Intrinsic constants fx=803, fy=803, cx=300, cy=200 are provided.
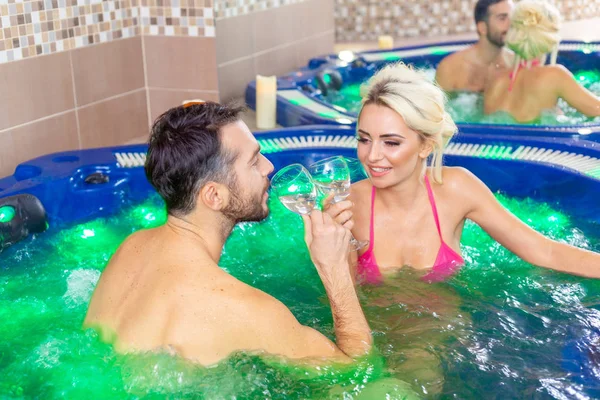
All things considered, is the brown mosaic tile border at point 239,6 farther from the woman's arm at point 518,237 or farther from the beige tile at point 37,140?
the woman's arm at point 518,237

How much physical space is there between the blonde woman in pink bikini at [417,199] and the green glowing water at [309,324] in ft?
0.28

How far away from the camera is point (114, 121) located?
409cm

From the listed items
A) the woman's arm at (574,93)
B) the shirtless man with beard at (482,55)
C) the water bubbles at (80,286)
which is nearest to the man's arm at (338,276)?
the water bubbles at (80,286)

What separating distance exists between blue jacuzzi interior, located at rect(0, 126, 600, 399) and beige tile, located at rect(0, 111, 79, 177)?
19 cm

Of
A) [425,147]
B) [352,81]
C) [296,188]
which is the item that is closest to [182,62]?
[352,81]

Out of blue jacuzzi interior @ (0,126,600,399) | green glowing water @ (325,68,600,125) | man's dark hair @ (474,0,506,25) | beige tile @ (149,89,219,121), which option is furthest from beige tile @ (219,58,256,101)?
man's dark hair @ (474,0,506,25)

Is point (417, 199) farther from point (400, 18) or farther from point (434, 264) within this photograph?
point (400, 18)

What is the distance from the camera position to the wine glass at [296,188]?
6.46 feet

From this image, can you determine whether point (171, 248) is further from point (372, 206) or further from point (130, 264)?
point (372, 206)

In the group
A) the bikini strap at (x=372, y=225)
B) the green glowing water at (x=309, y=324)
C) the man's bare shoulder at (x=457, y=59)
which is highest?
the man's bare shoulder at (x=457, y=59)

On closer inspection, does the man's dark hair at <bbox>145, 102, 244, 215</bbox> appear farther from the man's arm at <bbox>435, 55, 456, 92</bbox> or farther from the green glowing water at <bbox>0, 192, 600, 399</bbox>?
the man's arm at <bbox>435, 55, 456, 92</bbox>

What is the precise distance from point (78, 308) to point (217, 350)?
35.1 inches

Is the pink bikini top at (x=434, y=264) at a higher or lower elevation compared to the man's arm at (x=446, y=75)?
lower

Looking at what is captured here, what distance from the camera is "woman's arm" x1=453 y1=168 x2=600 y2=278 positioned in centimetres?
238
